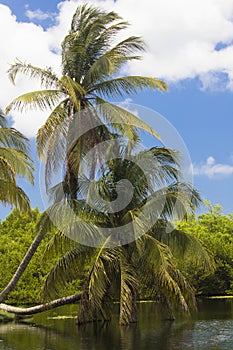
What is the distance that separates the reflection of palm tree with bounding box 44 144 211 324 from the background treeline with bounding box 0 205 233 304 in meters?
8.84

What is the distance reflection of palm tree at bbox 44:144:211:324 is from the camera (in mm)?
16594

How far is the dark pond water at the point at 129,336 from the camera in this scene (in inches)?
516

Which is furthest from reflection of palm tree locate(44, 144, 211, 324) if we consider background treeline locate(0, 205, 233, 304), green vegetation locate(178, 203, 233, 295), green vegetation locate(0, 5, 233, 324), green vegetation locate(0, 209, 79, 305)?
green vegetation locate(178, 203, 233, 295)

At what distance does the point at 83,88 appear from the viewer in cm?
1830

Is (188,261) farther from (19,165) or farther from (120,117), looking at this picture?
(19,165)

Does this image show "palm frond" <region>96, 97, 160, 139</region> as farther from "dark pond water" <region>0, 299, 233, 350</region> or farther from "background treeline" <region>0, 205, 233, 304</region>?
"background treeline" <region>0, 205, 233, 304</region>

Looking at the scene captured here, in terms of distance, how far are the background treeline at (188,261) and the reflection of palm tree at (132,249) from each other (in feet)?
29.0

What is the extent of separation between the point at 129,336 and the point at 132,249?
388cm

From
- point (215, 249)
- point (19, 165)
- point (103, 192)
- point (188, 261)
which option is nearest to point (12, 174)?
point (19, 165)

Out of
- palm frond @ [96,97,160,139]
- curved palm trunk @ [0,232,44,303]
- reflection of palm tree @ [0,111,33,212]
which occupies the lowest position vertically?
curved palm trunk @ [0,232,44,303]

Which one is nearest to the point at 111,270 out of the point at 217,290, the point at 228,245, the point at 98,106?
the point at 98,106

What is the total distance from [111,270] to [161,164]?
445 cm

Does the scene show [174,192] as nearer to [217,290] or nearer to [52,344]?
[52,344]

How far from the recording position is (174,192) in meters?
18.3
